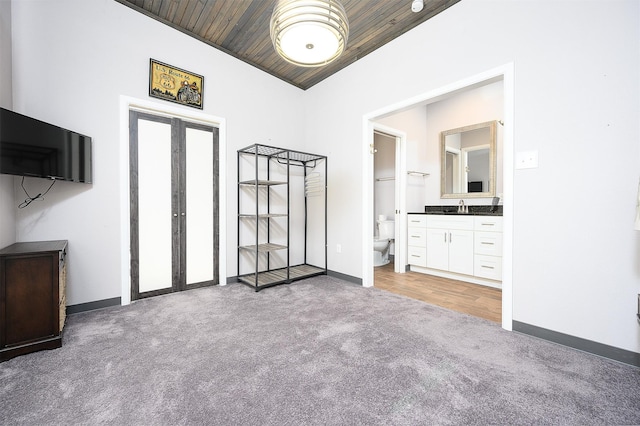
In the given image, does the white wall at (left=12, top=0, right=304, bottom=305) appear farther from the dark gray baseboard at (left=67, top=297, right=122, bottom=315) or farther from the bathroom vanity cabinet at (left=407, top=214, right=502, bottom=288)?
the bathroom vanity cabinet at (left=407, top=214, right=502, bottom=288)

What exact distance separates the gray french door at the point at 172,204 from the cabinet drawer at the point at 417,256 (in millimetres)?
2804

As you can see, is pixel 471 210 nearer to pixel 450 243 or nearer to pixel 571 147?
pixel 450 243

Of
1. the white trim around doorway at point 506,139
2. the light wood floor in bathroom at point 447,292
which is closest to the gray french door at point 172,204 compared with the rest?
the light wood floor in bathroom at point 447,292

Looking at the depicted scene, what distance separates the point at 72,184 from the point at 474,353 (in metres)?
3.51

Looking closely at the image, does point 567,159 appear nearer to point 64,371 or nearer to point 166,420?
point 166,420

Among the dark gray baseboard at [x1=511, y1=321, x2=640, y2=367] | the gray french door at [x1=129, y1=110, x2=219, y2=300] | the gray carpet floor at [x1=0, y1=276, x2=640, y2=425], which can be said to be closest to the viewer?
the gray carpet floor at [x1=0, y1=276, x2=640, y2=425]

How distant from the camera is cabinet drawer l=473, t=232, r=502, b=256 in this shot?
3.05 metres

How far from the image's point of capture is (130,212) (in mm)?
2619

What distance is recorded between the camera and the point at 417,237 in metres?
3.83

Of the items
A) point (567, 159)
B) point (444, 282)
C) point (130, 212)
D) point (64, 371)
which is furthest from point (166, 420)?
point (444, 282)

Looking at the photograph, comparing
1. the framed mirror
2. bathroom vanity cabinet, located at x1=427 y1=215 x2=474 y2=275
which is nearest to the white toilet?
bathroom vanity cabinet, located at x1=427 y1=215 x2=474 y2=275

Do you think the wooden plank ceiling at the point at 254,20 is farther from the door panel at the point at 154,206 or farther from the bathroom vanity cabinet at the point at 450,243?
the bathroom vanity cabinet at the point at 450,243

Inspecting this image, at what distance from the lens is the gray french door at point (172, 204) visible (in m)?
2.69

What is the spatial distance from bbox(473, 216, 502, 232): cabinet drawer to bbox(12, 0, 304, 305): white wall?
3.91 meters
